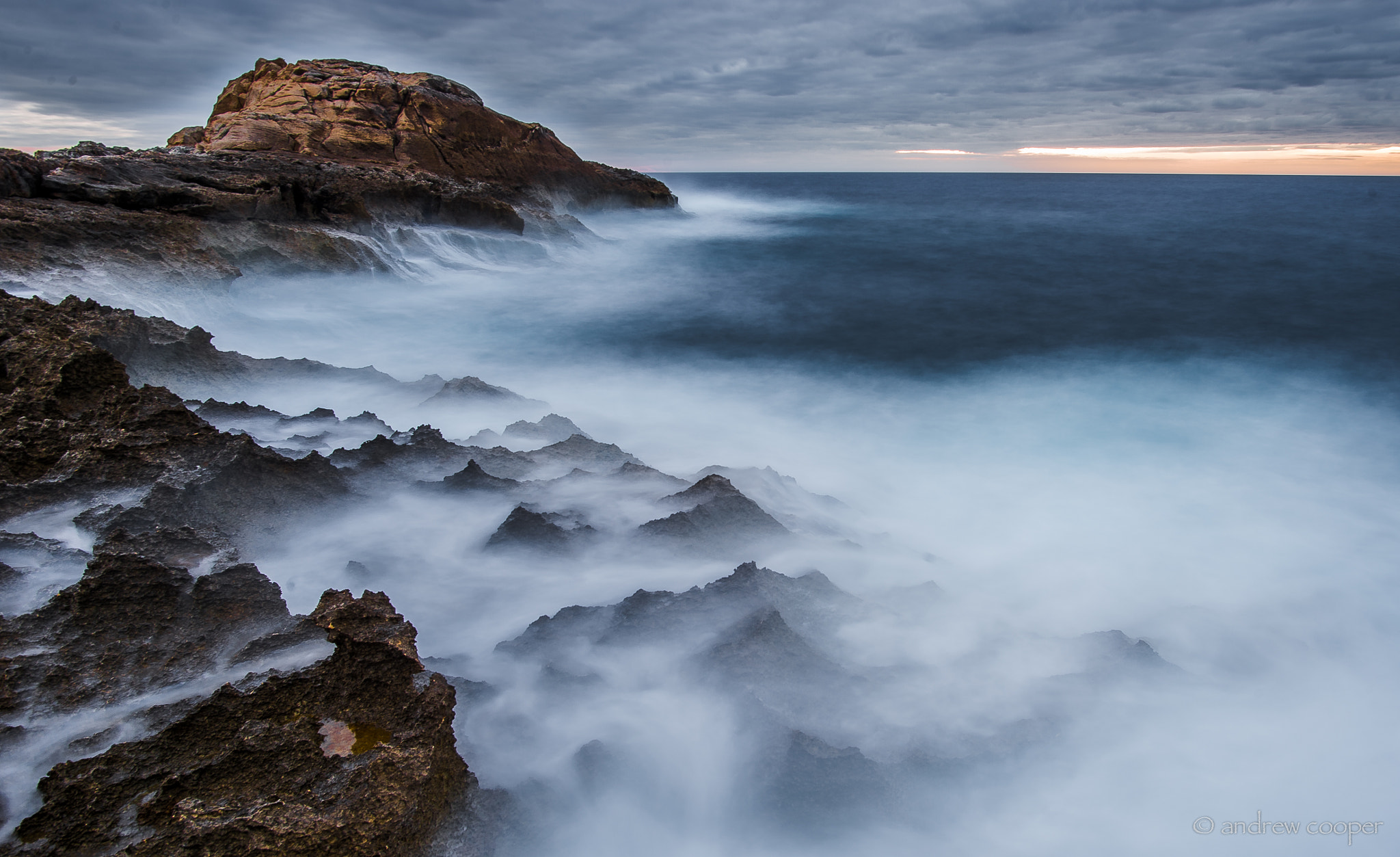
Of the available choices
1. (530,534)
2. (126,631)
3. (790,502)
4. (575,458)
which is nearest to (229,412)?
(575,458)

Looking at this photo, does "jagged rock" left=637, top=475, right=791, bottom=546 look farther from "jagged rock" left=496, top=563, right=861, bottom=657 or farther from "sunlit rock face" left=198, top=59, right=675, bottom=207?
"sunlit rock face" left=198, top=59, right=675, bottom=207

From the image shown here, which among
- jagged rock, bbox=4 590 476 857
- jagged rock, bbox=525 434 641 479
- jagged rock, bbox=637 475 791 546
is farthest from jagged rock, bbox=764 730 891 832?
jagged rock, bbox=525 434 641 479

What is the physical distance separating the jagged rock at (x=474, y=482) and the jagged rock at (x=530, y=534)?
565 mm

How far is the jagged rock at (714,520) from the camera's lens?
17.4ft

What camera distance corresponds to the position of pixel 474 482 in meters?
5.60

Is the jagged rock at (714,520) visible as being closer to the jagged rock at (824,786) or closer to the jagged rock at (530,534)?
the jagged rock at (530,534)

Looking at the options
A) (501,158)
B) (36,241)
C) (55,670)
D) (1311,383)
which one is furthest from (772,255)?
(55,670)

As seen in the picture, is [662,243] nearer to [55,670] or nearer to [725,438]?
[725,438]

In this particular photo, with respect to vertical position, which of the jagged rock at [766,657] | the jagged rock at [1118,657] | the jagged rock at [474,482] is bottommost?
the jagged rock at [1118,657]

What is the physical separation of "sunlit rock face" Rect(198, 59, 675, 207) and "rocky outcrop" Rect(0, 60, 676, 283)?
59 millimetres

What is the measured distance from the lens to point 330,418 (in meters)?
6.71

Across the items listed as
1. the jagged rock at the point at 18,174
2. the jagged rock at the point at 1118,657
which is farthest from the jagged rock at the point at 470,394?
the jagged rock at the point at 18,174

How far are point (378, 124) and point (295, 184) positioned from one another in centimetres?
740

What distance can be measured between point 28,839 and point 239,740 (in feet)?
1.98
